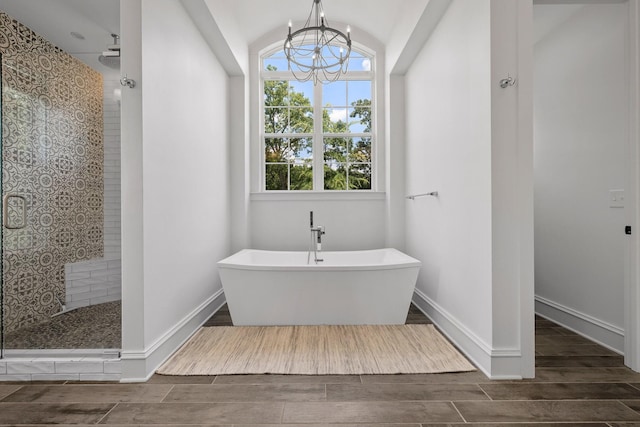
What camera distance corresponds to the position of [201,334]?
2.68m

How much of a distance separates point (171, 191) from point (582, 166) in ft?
9.93

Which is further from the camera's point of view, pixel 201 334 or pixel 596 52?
pixel 201 334

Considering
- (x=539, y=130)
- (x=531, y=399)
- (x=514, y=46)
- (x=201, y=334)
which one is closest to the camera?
(x=531, y=399)

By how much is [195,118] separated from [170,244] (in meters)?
1.08

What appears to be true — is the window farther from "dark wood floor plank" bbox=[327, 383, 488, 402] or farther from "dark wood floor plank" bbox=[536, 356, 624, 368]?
"dark wood floor plank" bbox=[327, 383, 488, 402]

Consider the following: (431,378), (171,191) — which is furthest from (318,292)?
(171,191)

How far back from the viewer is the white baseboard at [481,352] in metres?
1.98

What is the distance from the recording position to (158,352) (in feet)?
6.97

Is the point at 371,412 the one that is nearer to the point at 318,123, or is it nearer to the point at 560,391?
the point at 560,391

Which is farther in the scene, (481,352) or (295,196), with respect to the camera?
(295,196)

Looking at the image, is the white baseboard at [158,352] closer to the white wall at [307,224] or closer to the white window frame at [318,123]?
the white wall at [307,224]

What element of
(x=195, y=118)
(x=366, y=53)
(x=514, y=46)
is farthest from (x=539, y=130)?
(x=195, y=118)

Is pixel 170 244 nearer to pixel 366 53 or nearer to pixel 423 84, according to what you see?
pixel 423 84

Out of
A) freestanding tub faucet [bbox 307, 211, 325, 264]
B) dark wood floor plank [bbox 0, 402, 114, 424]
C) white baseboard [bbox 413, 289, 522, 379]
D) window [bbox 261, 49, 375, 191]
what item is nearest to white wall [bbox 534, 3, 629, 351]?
white baseboard [bbox 413, 289, 522, 379]
